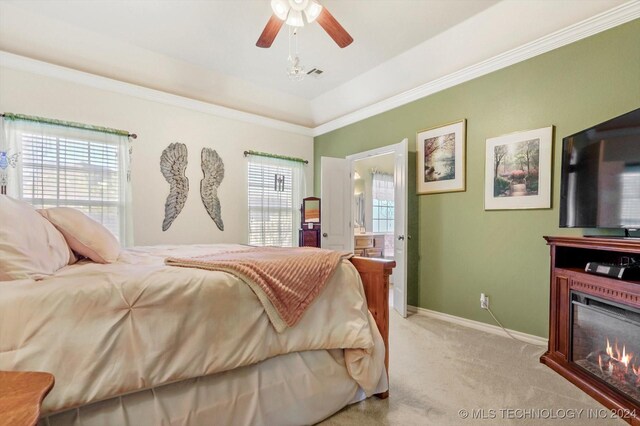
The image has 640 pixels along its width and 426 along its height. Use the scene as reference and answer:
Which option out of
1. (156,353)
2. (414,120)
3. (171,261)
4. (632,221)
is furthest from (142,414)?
(414,120)

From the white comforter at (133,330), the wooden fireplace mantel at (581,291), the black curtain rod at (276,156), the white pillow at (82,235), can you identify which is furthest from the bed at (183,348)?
the black curtain rod at (276,156)

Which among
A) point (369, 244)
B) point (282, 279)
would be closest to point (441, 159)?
point (282, 279)

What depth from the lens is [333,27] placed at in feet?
7.52

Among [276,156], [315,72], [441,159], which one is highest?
[315,72]

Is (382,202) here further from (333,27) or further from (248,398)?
(248,398)

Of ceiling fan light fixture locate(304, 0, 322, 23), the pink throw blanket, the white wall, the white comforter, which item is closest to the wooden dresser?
the white wall

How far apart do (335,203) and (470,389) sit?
2920mm

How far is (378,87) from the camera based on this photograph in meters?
3.91

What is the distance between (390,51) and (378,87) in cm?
57

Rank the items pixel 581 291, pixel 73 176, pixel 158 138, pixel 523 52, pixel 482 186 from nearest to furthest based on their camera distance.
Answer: pixel 581 291, pixel 523 52, pixel 482 186, pixel 73 176, pixel 158 138

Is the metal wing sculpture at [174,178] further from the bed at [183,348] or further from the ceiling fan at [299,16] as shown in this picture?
the bed at [183,348]

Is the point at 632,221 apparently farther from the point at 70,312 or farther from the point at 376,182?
the point at 376,182

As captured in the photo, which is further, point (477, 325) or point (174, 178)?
point (174, 178)

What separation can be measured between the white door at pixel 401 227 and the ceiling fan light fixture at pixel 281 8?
1860 millimetres
